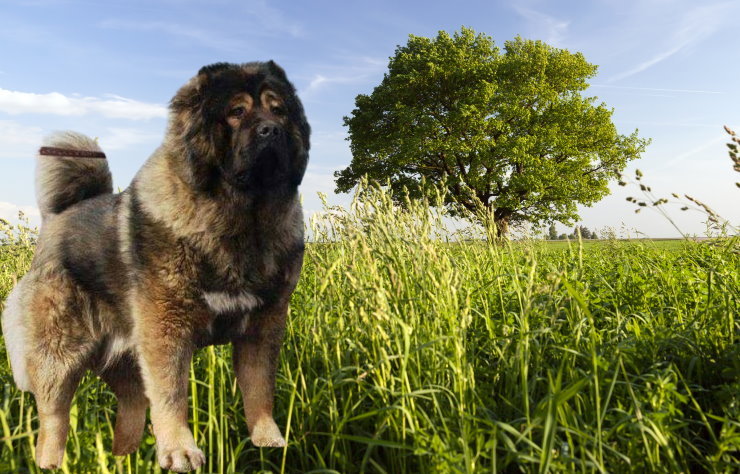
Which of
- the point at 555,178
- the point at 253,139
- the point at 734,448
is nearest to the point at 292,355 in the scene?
the point at 253,139

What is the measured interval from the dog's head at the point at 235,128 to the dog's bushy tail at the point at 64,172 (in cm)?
92

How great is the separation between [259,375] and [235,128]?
109 cm

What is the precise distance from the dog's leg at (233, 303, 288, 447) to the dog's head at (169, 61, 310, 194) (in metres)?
0.62

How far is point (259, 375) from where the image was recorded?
235cm

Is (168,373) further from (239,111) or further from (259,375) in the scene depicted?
(239,111)

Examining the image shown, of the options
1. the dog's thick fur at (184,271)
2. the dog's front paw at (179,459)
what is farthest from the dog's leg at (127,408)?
the dog's front paw at (179,459)

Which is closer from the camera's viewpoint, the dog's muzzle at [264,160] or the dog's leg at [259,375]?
the dog's muzzle at [264,160]

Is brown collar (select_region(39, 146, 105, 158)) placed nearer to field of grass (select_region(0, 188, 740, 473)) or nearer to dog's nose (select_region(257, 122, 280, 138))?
field of grass (select_region(0, 188, 740, 473))

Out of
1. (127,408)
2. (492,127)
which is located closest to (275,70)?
(127,408)

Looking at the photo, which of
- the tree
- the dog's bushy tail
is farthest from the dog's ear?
the tree

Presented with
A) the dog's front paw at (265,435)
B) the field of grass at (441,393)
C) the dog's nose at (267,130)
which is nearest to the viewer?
the dog's nose at (267,130)

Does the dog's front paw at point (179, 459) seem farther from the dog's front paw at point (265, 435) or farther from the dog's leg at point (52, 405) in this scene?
the dog's leg at point (52, 405)

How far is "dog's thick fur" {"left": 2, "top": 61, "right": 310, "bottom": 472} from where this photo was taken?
2121mm

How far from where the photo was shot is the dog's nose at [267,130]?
2.01 m
